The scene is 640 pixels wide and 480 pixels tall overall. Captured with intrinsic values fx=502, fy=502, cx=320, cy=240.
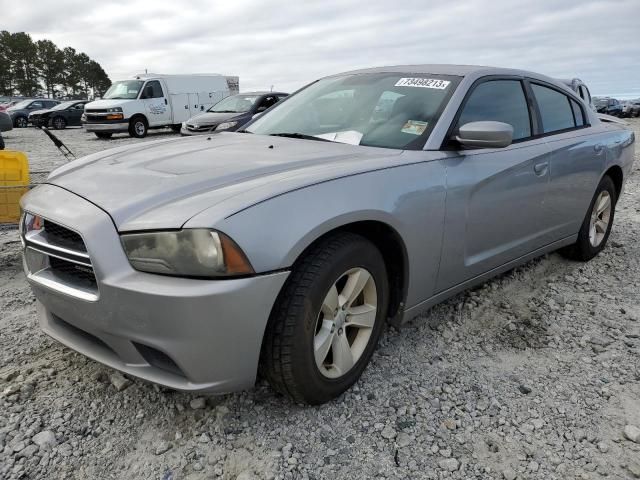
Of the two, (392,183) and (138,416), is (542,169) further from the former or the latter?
(138,416)

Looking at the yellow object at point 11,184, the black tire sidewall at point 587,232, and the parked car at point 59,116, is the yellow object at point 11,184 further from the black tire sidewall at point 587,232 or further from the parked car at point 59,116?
the parked car at point 59,116

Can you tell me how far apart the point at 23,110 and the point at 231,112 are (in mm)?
16083

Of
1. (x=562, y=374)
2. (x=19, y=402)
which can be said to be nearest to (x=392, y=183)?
(x=562, y=374)

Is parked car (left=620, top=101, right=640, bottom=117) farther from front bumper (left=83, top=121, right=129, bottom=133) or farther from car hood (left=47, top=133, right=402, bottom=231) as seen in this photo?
car hood (left=47, top=133, right=402, bottom=231)

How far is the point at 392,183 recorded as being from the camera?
7.21 ft

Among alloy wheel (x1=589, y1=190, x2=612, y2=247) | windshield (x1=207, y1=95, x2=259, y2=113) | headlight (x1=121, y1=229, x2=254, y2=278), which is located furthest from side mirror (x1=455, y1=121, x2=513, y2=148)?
windshield (x1=207, y1=95, x2=259, y2=113)

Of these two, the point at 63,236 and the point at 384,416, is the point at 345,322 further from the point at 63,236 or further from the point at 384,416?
the point at 63,236

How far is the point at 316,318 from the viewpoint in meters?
1.94

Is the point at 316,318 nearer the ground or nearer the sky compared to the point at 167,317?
nearer the ground

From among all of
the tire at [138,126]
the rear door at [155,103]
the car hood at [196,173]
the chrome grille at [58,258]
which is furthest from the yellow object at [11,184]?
the rear door at [155,103]

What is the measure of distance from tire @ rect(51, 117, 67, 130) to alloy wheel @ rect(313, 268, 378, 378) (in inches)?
965

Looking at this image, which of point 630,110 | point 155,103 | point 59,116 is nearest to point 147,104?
point 155,103

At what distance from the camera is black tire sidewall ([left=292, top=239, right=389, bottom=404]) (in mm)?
1891

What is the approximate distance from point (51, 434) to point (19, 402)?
1.01ft
